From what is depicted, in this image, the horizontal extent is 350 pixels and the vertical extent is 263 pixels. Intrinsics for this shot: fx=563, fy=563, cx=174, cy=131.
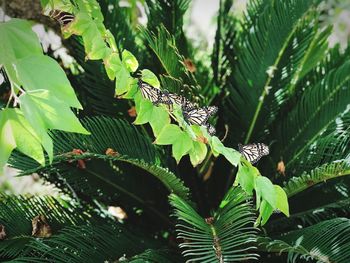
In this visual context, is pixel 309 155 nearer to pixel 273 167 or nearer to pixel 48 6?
pixel 273 167

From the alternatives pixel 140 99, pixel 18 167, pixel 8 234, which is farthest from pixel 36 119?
pixel 8 234

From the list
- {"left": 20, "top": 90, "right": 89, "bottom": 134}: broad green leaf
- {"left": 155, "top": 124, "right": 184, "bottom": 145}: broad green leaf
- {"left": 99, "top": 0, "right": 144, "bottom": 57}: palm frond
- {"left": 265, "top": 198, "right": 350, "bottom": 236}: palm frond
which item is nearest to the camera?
{"left": 20, "top": 90, "right": 89, "bottom": 134}: broad green leaf

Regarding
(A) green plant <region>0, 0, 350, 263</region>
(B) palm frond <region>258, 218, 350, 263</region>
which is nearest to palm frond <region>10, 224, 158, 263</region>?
(A) green plant <region>0, 0, 350, 263</region>

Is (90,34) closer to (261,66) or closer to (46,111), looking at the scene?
(46,111)

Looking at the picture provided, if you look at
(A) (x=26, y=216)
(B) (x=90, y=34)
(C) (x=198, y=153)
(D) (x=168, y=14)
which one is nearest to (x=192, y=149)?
(C) (x=198, y=153)

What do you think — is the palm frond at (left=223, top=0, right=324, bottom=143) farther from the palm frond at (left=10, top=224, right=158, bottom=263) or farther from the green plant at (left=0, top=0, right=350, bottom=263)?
the palm frond at (left=10, top=224, right=158, bottom=263)
